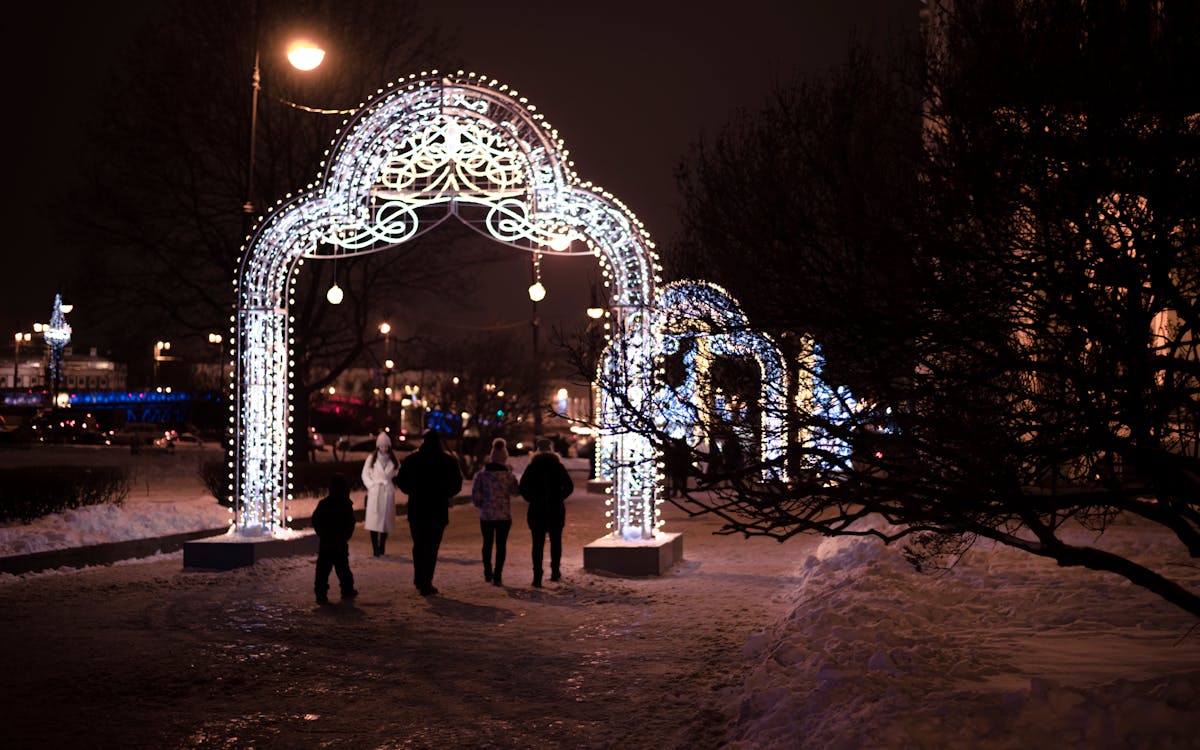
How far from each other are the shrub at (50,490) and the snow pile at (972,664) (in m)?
12.4

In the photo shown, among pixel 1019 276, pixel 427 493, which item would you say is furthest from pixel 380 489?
pixel 1019 276

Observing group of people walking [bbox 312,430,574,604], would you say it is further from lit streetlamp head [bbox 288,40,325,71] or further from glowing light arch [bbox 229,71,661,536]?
lit streetlamp head [bbox 288,40,325,71]

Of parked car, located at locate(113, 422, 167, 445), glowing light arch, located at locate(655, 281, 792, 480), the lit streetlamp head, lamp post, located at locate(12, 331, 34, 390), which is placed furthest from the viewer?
lamp post, located at locate(12, 331, 34, 390)

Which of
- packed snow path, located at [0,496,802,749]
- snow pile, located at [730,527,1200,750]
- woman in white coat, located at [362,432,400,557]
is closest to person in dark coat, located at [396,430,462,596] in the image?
packed snow path, located at [0,496,802,749]

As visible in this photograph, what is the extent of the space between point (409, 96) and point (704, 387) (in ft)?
30.7

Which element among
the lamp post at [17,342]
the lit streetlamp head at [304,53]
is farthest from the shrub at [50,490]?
the lamp post at [17,342]

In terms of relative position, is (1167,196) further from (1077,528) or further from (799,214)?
(1077,528)

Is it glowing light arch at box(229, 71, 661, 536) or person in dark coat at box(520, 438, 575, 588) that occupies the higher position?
glowing light arch at box(229, 71, 661, 536)

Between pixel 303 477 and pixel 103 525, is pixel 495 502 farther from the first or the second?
pixel 303 477

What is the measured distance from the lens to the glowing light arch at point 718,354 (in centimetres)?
891

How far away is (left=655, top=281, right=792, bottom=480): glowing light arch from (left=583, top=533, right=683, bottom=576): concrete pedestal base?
18.3ft

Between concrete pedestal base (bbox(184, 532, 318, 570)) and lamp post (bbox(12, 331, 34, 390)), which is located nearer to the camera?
concrete pedestal base (bbox(184, 532, 318, 570))

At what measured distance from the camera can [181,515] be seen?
2267cm

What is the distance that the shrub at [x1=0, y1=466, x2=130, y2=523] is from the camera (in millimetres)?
20266
